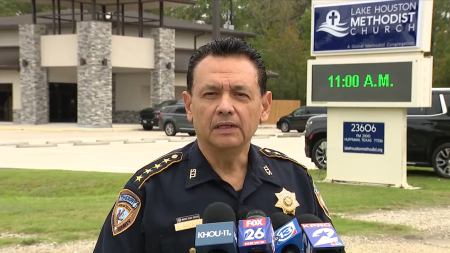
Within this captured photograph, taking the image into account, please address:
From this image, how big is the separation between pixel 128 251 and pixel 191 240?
10.1 inches

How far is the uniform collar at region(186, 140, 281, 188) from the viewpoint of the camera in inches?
96.9

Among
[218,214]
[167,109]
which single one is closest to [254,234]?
[218,214]

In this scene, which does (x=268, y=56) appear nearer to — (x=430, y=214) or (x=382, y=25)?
(x=382, y=25)

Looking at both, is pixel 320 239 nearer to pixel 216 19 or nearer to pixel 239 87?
pixel 239 87

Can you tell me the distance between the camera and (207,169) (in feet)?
8.18

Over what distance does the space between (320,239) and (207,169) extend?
2.41 ft

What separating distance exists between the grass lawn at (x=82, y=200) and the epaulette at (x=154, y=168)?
13.7 ft

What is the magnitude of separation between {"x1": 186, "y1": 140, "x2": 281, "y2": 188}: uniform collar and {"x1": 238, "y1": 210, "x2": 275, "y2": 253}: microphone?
604 millimetres

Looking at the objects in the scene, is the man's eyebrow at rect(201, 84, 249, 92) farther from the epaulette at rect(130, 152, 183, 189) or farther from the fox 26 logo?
the fox 26 logo

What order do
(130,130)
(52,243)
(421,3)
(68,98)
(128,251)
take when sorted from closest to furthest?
(128,251)
(52,243)
(421,3)
(130,130)
(68,98)

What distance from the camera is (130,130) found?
1268 inches

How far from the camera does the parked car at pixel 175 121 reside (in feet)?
89.2

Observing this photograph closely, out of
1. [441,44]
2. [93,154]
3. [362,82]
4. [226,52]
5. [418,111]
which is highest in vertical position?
[441,44]

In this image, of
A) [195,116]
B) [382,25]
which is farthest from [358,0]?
[195,116]
